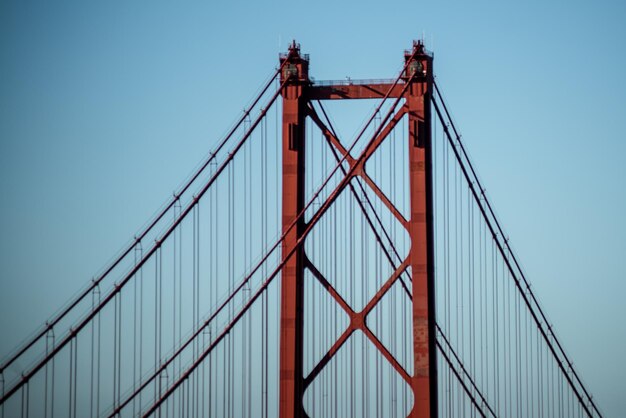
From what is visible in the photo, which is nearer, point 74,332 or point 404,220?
point 74,332

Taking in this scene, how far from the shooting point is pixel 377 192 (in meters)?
72.1

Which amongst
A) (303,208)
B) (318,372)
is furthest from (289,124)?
(318,372)

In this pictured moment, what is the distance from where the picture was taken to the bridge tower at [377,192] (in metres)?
70.5

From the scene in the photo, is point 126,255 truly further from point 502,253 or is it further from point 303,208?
point 502,253

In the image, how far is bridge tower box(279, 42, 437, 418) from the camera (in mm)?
70500

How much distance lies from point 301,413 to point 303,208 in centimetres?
562

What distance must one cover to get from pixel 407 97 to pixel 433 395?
819 cm

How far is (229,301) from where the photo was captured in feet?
232

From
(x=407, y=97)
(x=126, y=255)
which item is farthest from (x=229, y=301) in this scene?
(x=407, y=97)

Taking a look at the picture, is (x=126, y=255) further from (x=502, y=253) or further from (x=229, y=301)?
(x=502, y=253)

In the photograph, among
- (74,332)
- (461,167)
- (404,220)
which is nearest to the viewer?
(74,332)

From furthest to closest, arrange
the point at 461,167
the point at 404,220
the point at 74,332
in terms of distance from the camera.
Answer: the point at 461,167, the point at 404,220, the point at 74,332

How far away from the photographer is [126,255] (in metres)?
71.1

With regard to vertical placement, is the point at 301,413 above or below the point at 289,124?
below
